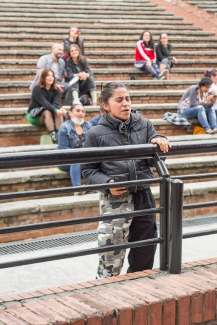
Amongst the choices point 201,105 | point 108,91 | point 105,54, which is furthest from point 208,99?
point 108,91

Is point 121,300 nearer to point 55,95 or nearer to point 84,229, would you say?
point 84,229

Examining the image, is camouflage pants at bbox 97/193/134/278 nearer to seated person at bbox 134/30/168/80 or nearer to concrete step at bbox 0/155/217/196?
concrete step at bbox 0/155/217/196

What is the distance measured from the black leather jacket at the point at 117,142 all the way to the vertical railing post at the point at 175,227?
0.39 m

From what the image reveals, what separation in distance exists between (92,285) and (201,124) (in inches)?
271

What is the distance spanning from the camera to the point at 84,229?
666 centimetres

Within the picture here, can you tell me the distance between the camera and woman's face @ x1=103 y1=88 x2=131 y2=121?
12.5ft

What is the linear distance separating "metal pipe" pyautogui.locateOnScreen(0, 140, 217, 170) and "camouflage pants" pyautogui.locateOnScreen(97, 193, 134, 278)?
45cm

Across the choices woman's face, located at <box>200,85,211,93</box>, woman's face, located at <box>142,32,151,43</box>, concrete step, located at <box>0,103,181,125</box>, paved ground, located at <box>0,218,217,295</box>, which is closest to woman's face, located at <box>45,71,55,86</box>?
concrete step, located at <box>0,103,181,125</box>

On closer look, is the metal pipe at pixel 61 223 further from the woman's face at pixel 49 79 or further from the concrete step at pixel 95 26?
the concrete step at pixel 95 26

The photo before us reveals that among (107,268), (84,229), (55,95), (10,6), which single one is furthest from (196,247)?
(10,6)

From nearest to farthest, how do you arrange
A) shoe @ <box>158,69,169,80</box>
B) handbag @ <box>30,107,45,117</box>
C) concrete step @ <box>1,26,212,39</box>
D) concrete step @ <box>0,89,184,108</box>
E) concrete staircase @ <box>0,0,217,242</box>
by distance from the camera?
1. concrete staircase @ <box>0,0,217,242</box>
2. handbag @ <box>30,107,45,117</box>
3. concrete step @ <box>0,89,184,108</box>
4. shoe @ <box>158,69,169,80</box>
5. concrete step @ <box>1,26,212,39</box>

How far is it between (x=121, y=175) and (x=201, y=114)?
624 cm

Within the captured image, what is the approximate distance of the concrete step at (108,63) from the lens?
36.9 feet

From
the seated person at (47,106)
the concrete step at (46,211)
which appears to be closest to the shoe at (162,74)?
the seated person at (47,106)
